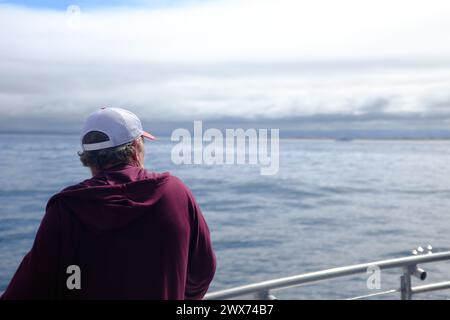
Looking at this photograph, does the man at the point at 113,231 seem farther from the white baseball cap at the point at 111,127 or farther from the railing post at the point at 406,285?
the railing post at the point at 406,285

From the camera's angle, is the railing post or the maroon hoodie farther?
the railing post

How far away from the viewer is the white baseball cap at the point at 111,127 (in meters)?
2.05

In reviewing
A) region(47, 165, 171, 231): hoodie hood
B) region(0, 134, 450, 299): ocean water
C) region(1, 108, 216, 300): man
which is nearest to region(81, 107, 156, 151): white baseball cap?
region(1, 108, 216, 300): man

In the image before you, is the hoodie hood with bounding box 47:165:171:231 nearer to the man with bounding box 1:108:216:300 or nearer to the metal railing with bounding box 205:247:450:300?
the man with bounding box 1:108:216:300

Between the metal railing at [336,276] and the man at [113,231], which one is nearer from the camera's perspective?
the man at [113,231]

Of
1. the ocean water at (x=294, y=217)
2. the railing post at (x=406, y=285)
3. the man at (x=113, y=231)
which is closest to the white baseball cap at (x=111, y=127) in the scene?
the man at (x=113, y=231)

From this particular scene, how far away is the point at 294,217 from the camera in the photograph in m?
28.5

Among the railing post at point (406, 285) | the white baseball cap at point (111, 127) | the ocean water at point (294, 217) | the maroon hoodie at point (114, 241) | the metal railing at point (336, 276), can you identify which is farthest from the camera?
the ocean water at point (294, 217)

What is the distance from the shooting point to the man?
1.89m

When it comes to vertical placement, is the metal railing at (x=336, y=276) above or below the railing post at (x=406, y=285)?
above

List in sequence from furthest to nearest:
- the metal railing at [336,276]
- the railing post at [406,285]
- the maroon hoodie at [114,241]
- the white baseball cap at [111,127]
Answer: the railing post at [406,285], the metal railing at [336,276], the white baseball cap at [111,127], the maroon hoodie at [114,241]

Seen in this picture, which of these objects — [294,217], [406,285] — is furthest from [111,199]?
[294,217]
